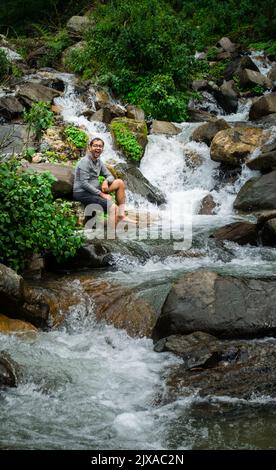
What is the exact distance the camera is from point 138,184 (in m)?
11.9

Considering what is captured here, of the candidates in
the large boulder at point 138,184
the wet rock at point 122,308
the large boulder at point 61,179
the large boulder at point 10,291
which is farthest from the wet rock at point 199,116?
the large boulder at point 10,291

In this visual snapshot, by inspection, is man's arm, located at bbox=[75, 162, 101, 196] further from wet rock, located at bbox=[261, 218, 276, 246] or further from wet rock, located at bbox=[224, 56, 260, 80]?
wet rock, located at bbox=[224, 56, 260, 80]

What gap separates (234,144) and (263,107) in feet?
10.5

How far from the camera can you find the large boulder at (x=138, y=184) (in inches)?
463

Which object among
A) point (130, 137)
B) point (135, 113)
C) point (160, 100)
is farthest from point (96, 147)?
point (160, 100)

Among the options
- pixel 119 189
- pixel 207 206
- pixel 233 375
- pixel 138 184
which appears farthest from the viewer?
pixel 138 184

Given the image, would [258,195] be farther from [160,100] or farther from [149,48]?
[149,48]

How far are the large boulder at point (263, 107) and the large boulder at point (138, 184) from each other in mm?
5012

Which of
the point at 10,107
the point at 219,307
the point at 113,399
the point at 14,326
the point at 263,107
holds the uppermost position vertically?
the point at 263,107

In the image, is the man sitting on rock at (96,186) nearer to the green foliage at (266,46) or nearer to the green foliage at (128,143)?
the green foliage at (128,143)

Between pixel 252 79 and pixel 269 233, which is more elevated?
pixel 252 79

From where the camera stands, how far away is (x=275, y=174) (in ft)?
36.7

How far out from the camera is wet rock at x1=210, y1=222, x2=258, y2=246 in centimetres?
903

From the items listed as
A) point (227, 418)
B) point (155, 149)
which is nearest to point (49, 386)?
point (227, 418)
